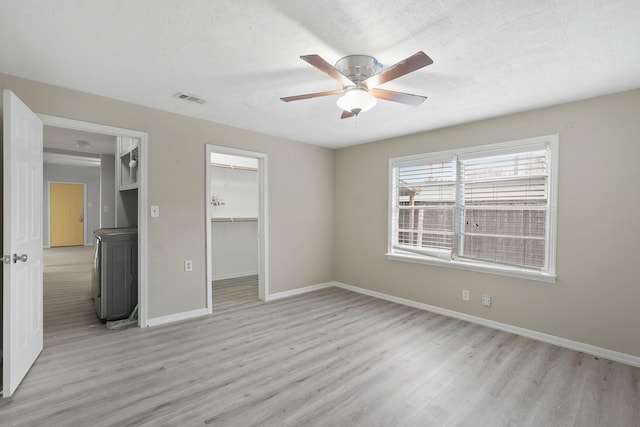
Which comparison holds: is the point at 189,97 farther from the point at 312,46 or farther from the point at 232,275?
the point at 232,275

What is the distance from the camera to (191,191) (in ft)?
12.0

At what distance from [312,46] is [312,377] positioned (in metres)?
2.44

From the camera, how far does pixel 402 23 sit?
5.89 ft

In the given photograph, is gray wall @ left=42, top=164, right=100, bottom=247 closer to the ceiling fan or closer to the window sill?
the window sill

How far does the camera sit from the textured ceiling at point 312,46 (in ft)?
5.55

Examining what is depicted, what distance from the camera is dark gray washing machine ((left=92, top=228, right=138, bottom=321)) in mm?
3377

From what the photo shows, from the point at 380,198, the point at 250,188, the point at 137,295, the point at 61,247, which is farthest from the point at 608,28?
the point at 61,247

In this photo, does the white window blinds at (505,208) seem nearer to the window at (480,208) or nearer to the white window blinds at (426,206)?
the window at (480,208)

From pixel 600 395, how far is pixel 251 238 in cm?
523

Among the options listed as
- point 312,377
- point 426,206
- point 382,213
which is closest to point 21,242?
point 312,377

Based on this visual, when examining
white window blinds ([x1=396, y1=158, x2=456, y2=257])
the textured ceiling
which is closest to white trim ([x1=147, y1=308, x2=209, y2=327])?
the textured ceiling

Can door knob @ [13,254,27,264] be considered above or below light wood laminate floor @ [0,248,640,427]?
above

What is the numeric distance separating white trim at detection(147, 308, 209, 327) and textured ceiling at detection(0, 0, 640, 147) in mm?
2373

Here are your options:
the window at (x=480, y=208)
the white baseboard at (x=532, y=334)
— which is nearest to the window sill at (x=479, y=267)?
the window at (x=480, y=208)
